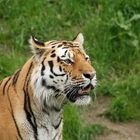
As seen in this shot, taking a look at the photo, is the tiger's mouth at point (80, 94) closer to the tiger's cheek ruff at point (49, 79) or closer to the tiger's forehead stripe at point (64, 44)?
the tiger's cheek ruff at point (49, 79)

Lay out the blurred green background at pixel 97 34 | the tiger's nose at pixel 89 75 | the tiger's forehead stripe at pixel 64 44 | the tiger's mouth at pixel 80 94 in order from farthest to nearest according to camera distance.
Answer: the blurred green background at pixel 97 34
the tiger's forehead stripe at pixel 64 44
the tiger's mouth at pixel 80 94
the tiger's nose at pixel 89 75

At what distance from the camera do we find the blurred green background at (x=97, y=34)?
6.89 m

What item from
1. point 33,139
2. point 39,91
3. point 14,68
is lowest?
point 33,139

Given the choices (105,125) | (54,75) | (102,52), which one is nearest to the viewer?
(54,75)

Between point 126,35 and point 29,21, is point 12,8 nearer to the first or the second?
point 29,21

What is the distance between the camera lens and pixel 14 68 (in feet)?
22.3

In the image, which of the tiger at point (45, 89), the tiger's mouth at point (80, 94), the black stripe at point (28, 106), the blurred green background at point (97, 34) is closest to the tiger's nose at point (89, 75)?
the tiger at point (45, 89)

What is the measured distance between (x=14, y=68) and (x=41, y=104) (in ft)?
6.27

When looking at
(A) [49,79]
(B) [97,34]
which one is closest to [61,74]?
(A) [49,79]

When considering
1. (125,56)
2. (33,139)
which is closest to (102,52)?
(125,56)

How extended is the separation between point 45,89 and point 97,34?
275 centimetres

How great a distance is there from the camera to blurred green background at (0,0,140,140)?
689 centimetres

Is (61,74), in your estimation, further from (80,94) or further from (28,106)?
(28,106)

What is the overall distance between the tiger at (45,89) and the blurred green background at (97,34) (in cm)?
168
